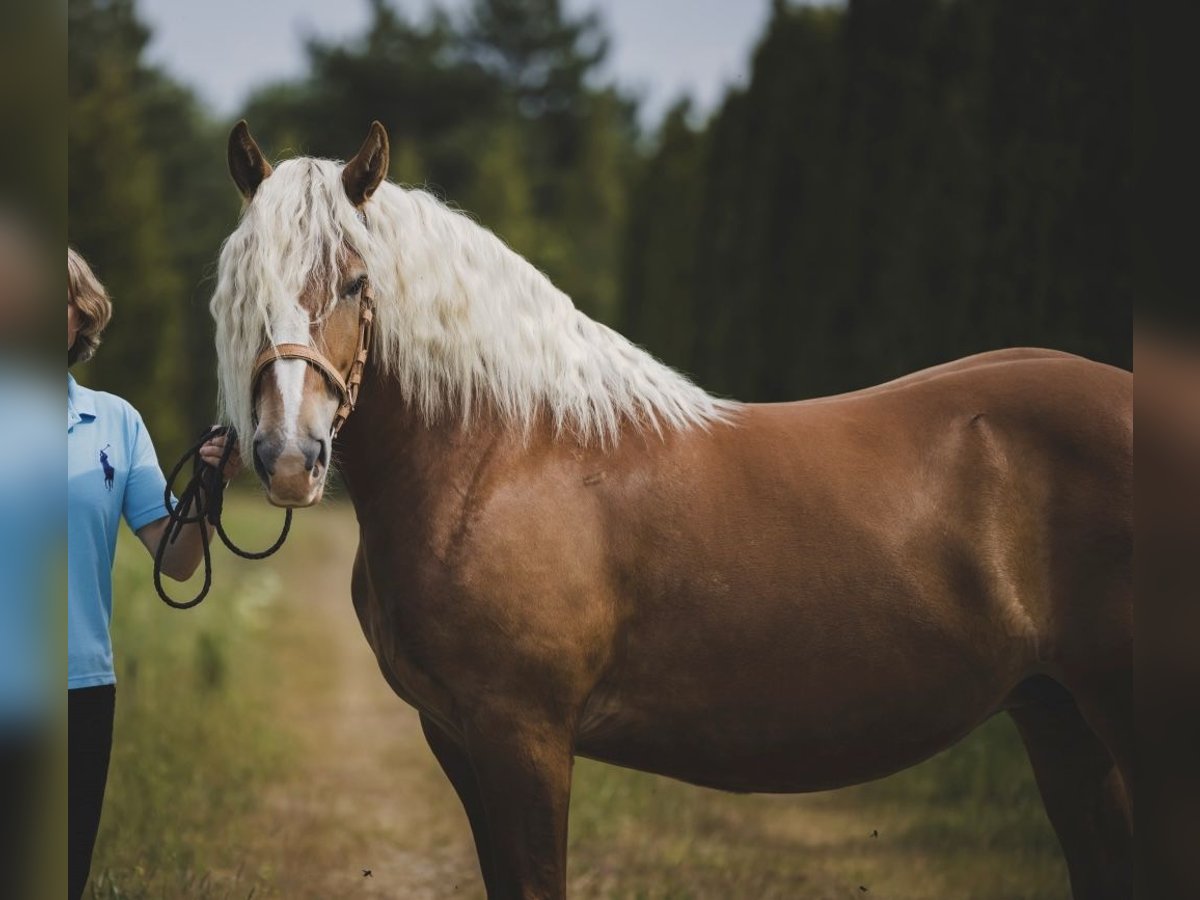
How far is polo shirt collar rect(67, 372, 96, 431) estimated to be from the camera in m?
2.62

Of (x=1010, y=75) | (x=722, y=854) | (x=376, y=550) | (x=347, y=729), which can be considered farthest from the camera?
Answer: (x=347, y=729)

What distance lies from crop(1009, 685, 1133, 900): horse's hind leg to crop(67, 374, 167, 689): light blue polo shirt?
241 cm

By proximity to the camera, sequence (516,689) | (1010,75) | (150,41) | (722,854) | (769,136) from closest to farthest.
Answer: (516,689) → (722,854) → (1010,75) → (769,136) → (150,41)

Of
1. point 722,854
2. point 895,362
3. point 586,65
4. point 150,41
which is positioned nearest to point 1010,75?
point 895,362

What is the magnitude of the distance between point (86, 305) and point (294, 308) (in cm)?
52

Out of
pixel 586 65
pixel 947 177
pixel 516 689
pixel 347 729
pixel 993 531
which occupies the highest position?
pixel 586 65

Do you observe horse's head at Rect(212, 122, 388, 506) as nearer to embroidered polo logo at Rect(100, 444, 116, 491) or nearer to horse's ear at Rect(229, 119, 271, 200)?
horse's ear at Rect(229, 119, 271, 200)

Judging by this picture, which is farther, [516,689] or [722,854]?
[722,854]

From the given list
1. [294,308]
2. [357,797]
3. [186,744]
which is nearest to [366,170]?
[294,308]

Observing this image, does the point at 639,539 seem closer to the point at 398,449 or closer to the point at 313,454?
the point at 398,449

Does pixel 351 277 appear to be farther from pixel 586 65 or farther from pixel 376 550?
pixel 586 65

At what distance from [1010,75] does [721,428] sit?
4.89 m

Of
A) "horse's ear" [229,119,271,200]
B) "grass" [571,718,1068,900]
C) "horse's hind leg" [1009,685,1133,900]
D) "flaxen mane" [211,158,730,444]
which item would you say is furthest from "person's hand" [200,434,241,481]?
"grass" [571,718,1068,900]

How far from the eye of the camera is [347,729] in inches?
310
